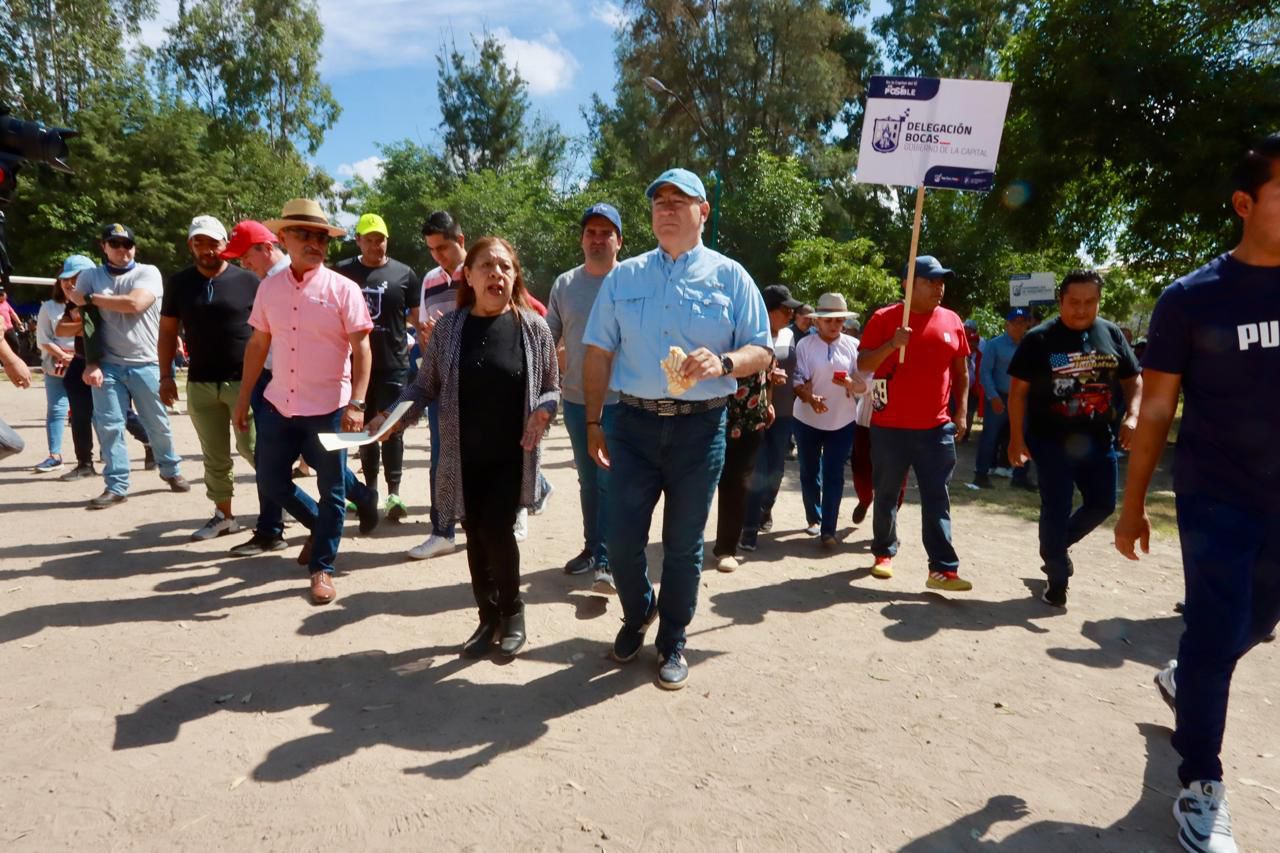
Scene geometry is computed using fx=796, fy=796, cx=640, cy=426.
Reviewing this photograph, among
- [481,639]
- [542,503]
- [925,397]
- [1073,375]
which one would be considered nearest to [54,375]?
[542,503]

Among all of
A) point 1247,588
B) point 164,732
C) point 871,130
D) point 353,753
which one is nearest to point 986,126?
point 871,130

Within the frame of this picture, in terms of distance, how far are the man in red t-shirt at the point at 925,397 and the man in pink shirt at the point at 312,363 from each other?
309cm

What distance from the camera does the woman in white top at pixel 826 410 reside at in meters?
6.01

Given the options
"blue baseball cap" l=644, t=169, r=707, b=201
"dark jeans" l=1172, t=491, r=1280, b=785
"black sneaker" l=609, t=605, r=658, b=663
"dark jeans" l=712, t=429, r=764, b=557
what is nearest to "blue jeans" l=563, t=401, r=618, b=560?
"dark jeans" l=712, t=429, r=764, b=557

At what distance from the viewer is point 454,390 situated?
144 inches

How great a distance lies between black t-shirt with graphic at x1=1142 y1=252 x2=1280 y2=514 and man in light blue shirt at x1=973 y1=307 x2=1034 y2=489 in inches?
256

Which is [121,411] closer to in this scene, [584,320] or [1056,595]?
[584,320]

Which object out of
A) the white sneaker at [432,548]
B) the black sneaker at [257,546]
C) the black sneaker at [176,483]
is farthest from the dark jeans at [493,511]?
the black sneaker at [176,483]

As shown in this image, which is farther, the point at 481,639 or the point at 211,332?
the point at 211,332

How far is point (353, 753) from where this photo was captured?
296 cm

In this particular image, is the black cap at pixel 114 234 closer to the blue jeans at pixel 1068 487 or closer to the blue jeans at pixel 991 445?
the blue jeans at pixel 1068 487

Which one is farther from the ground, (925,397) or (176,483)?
(925,397)

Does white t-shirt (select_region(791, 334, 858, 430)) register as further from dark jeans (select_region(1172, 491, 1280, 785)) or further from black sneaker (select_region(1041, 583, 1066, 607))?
dark jeans (select_region(1172, 491, 1280, 785))

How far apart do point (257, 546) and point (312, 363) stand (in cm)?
160
